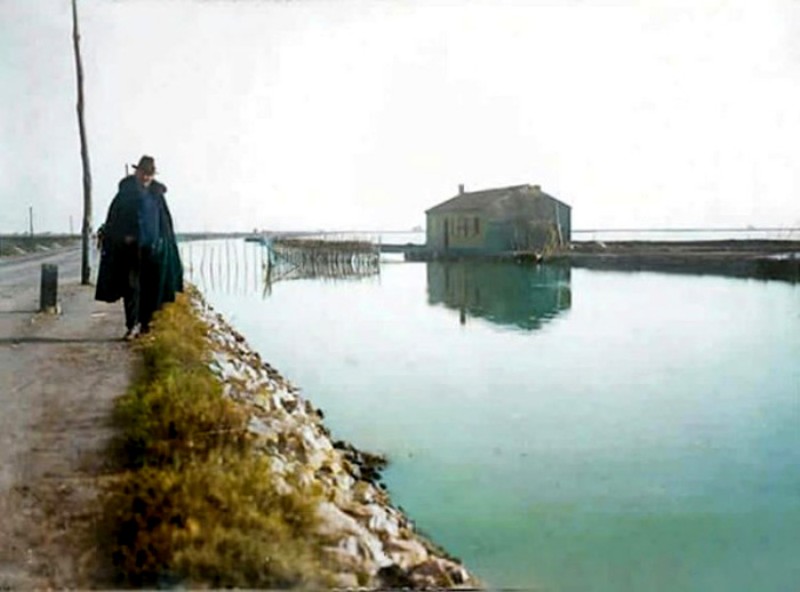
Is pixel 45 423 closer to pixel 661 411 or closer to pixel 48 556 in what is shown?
pixel 48 556

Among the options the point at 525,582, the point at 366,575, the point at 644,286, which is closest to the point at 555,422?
the point at 525,582

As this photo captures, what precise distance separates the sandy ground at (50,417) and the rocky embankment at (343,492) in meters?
0.35

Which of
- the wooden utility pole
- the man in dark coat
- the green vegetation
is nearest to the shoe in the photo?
the man in dark coat

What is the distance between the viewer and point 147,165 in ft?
8.08

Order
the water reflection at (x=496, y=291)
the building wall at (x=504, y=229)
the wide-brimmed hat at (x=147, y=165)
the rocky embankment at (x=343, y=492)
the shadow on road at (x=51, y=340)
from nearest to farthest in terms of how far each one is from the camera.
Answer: the rocky embankment at (x=343, y=492) → the wide-brimmed hat at (x=147, y=165) → the shadow on road at (x=51, y=340) → the building wall at (x=504, y=229) → the water reflection at (x=496, y=291)

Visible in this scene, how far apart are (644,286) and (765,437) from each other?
5.15 metres

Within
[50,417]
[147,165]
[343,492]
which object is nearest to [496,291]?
[147,165]

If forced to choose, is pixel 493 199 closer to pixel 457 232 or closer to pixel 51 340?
pixel 457 232

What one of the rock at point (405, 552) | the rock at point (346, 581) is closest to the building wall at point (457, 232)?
the rock at point (405, 552)

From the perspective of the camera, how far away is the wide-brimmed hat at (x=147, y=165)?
2438mm

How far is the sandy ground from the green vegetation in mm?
64

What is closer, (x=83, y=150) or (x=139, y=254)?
(x=83, y=150)

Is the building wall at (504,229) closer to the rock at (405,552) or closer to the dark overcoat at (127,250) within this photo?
the dark overcoat at (127,250)

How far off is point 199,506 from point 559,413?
6.65ft
